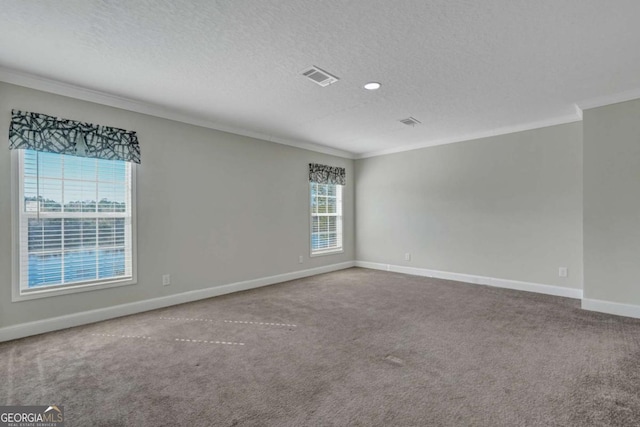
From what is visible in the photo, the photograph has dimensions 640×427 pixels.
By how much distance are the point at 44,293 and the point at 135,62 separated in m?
2.53

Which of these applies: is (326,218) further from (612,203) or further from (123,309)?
(612,203)

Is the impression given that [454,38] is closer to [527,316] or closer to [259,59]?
[259,59]

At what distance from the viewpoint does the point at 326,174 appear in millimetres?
6242

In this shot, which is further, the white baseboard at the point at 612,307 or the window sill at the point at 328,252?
the window sill at the point at 328,252

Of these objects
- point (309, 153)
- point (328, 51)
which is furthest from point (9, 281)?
point (309, 153)

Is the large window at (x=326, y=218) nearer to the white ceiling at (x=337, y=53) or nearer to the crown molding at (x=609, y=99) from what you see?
the white ceiling at (x=337, y=53)

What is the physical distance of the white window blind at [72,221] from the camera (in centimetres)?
305

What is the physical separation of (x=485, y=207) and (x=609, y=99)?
2070 mm

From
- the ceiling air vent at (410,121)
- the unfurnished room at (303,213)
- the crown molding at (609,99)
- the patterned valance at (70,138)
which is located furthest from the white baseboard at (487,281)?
the patterned valance at (70,138)

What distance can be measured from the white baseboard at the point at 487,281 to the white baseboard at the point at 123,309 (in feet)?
7.11

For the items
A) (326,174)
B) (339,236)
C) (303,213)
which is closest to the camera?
(303,213)

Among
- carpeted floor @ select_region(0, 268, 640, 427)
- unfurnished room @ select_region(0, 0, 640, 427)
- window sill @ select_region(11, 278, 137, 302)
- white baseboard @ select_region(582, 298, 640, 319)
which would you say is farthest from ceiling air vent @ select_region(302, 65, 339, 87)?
white baseboard @ select_region(582, 298, 640, 319)

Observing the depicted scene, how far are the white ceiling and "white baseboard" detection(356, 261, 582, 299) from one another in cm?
254

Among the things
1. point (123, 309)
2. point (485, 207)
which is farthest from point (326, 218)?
point (123, 309)
